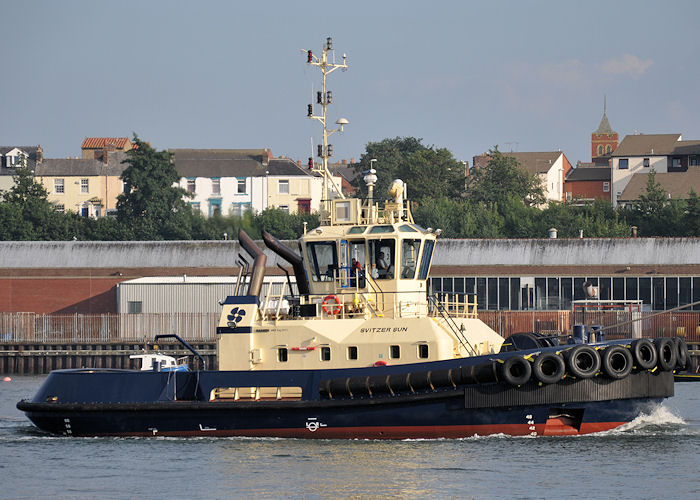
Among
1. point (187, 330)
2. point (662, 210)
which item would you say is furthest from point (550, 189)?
point (187, 330)

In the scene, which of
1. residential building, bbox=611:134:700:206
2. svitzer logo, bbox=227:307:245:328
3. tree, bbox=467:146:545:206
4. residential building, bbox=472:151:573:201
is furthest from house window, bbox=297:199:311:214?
svitzer logo, bbox=227:307:245:328

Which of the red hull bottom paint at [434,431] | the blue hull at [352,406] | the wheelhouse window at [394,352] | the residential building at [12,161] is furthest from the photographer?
the residential building at [12,161]

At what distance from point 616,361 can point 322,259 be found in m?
6.40

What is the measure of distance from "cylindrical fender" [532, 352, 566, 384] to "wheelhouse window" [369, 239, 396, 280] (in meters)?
3.88

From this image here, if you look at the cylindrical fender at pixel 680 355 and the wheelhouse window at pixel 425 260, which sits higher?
the wheelhouse window at pixel 425 260

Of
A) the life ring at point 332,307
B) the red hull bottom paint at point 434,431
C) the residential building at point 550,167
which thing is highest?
the residential building at point 550,167

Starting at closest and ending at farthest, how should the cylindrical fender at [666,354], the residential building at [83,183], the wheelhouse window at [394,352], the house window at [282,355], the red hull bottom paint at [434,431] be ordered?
1. the red hull bottom paint at [434,431]
2. the cylindrical fender at [666,354]
3. the wheelhouse window at [394,352]
4. the house window at [282,355]
5. the residential building at [83,183]

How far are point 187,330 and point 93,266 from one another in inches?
318

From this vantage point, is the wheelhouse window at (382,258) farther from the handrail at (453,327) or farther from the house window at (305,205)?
the house window at (305,205)

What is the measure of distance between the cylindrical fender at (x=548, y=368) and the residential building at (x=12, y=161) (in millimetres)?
75826

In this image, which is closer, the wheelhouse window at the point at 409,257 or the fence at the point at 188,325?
the wheelhouse window at the point at 409,257

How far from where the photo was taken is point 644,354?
23.0 meters

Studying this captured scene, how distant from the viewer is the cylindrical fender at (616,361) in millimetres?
22484

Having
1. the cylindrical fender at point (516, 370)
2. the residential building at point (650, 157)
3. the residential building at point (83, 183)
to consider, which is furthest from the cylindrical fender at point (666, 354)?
the residential building at point (83, 183)
